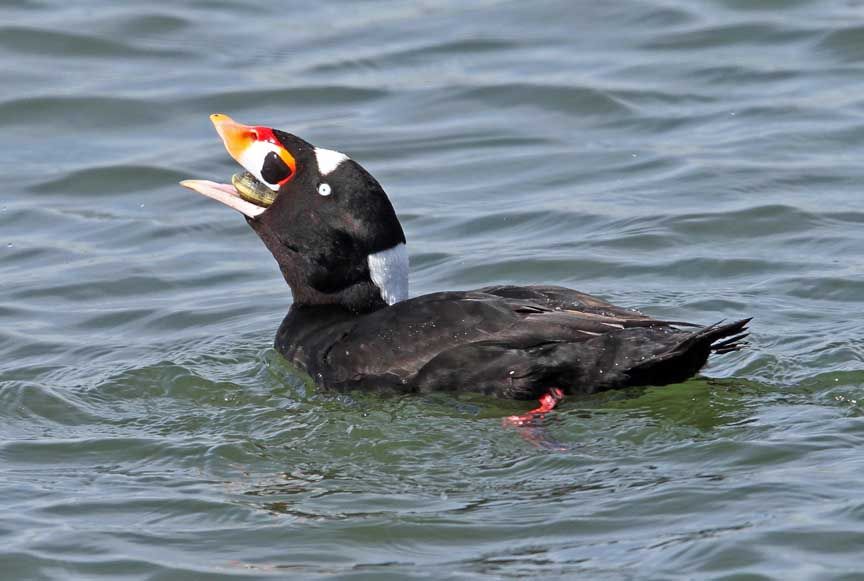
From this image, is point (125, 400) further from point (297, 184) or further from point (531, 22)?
point (531, 22)

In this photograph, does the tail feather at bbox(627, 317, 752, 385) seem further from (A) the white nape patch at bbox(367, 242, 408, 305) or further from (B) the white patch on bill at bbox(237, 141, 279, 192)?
(B) the white patch on bill at bbox(237, 141, 279, 192)

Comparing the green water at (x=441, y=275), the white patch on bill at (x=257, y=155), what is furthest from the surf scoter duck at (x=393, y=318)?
the green water at (x=441, y=275)

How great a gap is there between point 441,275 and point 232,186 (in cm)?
198

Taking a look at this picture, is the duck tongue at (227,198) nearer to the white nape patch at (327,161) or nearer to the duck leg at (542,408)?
the white nape patch at (327,161)

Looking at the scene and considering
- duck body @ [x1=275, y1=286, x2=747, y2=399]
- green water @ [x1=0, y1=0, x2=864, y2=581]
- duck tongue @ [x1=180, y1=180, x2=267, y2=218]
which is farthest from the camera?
duck tongue @ [x1=180, y1=180, x2=267, y2=218]

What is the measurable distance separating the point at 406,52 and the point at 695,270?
17.3 ft

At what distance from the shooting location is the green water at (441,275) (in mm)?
5930

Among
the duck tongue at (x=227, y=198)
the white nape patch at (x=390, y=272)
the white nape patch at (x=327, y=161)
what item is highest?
the white nape patch at (x=327, y=161)

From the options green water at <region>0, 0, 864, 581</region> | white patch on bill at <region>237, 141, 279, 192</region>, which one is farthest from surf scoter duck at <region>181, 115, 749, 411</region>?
green water at <region>0, 0, 864, 581</region>

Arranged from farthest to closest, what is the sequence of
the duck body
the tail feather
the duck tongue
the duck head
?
1. the duck tongue
2. the duck head
3. the duck body
4. the tail feather

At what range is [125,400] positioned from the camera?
779 centimetres

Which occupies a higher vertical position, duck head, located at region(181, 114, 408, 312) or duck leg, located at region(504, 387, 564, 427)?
duck head, located at region(181, 114, 408, 312)

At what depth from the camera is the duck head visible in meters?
7.70

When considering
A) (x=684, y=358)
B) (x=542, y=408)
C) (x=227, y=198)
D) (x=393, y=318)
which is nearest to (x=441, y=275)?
(x=227, y=198)
